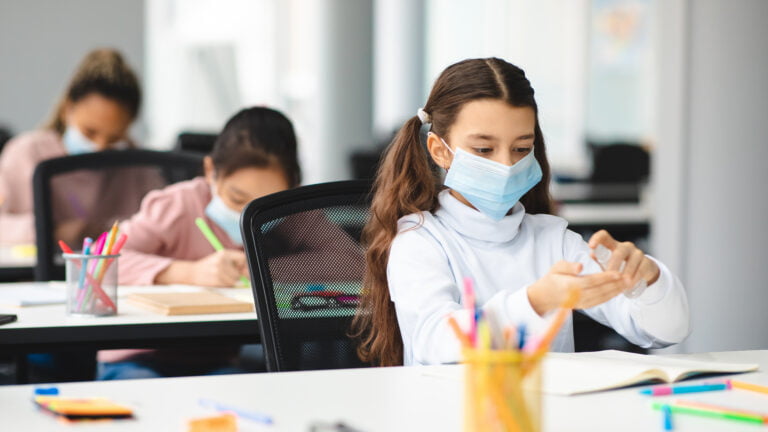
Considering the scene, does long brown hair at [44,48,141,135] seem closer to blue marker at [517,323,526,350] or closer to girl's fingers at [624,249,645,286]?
girl's fingers at [624,249,645,286]

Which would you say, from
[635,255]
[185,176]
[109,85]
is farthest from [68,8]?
[635,255]

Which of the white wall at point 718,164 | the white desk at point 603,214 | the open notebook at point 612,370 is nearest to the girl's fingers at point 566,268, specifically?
the open notebook at point 612,370

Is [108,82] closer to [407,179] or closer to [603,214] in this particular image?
[407,179]

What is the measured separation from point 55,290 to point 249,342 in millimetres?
524

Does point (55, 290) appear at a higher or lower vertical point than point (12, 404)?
lower

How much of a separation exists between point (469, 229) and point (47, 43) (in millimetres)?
5075

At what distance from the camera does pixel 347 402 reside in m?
1.11

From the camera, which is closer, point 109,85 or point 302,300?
point 302,300

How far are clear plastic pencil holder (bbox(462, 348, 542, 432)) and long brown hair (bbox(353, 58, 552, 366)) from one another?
0.75 m

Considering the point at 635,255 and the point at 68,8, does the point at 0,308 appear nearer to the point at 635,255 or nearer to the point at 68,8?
the point at 635,255

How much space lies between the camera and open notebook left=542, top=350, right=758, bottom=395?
1.17 metres

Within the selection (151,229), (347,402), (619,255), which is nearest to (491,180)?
(619,255)

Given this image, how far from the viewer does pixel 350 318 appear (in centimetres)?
165

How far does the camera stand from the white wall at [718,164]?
2781 mm
